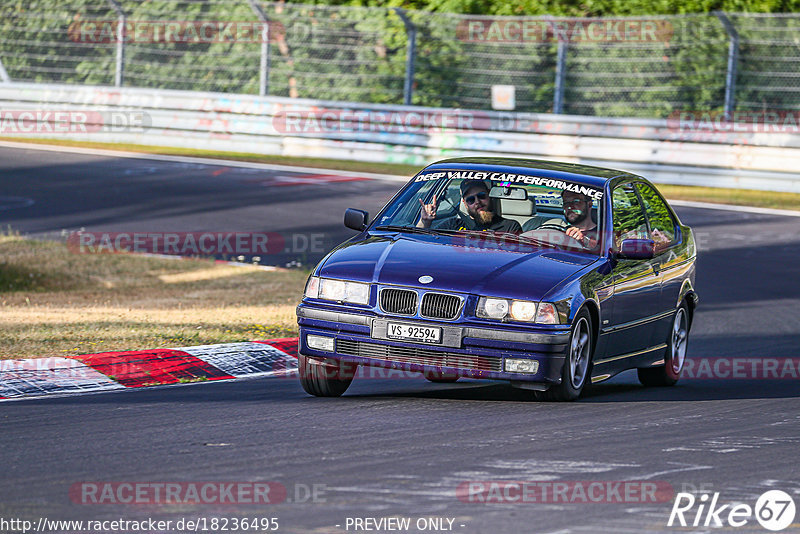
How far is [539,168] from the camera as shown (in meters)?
Answer: 9.20

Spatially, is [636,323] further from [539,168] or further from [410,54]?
[410,54]

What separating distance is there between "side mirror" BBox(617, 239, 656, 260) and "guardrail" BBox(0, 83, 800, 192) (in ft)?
46.2

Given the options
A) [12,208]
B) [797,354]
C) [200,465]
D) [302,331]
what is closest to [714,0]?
[12,208]

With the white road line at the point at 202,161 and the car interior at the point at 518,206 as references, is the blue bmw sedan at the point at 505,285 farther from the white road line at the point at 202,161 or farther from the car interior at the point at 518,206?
the white road line at the point at 202,161

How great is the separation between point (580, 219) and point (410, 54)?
659 inches

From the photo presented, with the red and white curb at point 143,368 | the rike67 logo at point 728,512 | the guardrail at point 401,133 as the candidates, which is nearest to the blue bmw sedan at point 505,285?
the red and white curb at point 143,368

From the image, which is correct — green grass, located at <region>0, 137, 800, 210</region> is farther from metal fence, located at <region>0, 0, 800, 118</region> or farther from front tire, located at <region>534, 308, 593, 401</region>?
front tire, located at <region>534, 308, 593, 401</region>

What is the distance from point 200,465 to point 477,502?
52.9 inches

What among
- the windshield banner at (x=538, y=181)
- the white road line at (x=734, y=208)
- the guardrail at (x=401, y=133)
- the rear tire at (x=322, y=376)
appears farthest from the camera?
the guardrail at (x=401, y=133)

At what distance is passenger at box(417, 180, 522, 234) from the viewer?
8.74m

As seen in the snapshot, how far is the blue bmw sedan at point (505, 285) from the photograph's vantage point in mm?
7660

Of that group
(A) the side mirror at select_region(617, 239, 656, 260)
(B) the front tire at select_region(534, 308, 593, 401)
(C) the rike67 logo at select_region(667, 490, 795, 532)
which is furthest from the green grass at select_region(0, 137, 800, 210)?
(C) the rike67 logo at select_region(667, 490, 795, 532)

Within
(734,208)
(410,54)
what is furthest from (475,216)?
(410,54)

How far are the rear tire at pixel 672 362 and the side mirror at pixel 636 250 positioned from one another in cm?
135
